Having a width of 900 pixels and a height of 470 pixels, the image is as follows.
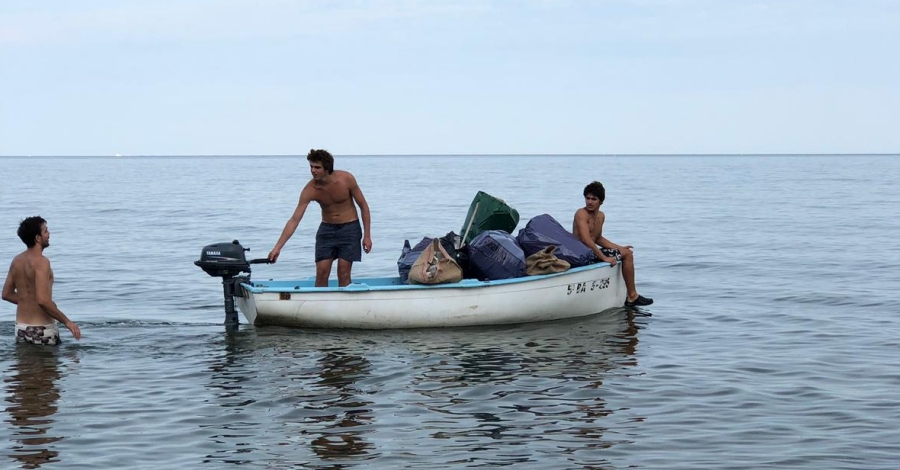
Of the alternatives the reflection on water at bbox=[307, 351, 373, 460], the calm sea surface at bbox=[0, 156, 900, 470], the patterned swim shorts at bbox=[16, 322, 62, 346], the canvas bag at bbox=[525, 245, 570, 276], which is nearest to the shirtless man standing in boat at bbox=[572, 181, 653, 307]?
the calm sea surface at bbox=[0, 156, 900, 470]

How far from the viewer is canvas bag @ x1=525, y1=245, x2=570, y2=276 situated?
1259 cm

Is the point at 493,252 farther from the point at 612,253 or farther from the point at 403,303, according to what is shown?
the point at 612,253

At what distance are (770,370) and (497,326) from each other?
3.34m

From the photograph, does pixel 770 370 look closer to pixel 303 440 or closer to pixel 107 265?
pixel 303 440

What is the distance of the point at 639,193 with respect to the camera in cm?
6162

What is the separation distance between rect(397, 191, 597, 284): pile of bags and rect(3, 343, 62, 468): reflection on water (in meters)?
4.02

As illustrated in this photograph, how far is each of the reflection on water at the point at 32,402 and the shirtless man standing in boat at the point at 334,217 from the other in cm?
266

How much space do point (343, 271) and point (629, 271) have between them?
156 inches

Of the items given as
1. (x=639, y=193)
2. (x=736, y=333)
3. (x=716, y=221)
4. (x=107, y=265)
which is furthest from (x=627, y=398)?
(x=639, y=193)

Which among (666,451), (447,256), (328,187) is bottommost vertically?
(666,451)

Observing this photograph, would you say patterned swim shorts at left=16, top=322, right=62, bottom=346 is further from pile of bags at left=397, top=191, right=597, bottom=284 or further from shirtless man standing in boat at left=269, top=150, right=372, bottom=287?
pile of bags at left=397, top=191, right=597, bottom=284

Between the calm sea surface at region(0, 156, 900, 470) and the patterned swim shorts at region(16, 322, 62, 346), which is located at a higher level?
the patterned swim shorts at region(16, 322, 62, 346)

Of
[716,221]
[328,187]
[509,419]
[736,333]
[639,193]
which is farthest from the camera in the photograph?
[639,193]

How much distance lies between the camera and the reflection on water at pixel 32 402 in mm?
7637
